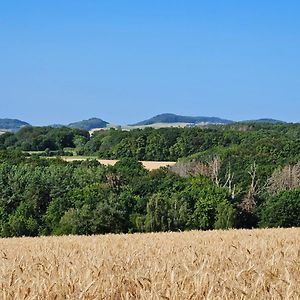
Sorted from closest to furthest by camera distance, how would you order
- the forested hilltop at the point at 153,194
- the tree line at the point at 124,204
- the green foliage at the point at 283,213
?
the tree line at the point at 124,204
the forested hilltop at the point at 153,194
the green foliage at the point at 283,213

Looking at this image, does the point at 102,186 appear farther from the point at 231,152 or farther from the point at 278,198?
the point at 231,152

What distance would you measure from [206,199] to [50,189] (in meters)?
19.4

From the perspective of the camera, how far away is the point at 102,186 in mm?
79688

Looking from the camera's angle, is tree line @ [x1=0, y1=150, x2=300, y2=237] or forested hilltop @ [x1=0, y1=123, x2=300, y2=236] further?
forested hilltop @ [x1=0, y1=123, x2=300, y2=236]

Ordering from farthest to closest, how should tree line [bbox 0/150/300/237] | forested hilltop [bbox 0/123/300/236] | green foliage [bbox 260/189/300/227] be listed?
green foliage [bbox 260/189/300/227] → forested hilltop [bbox 0/123/300/236] → tree line [bbox 0/150/300/237]

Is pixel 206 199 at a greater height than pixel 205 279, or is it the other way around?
pixel 205 279

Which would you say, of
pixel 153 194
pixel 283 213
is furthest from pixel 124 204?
pixel 283 213

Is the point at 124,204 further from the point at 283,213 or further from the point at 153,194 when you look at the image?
the point at 283,213

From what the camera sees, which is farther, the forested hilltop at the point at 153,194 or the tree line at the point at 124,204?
the forested hilltop at the point at 153,194

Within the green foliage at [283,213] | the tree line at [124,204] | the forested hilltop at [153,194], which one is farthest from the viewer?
the green foliage at [283,213]

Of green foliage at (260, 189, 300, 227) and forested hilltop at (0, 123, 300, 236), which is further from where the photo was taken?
green foliage at (260, 189, 300, 227)

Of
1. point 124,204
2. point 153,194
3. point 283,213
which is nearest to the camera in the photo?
point 283,213

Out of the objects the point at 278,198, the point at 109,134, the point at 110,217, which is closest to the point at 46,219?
the point at 110,217

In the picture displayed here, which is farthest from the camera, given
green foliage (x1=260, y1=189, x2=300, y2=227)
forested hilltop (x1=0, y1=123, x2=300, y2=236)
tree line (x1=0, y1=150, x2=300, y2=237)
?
green foliage (x1=260, y1=189, x2=300, y2=227)
